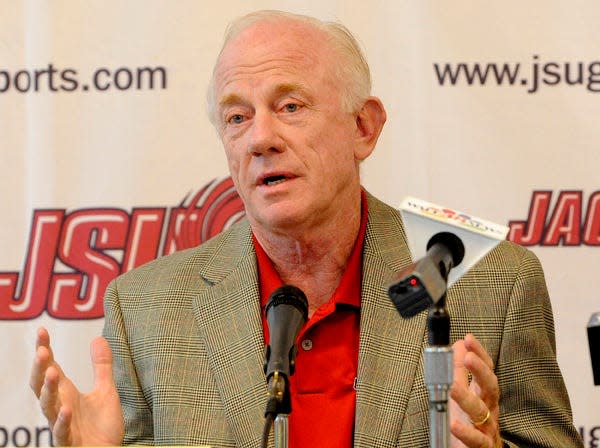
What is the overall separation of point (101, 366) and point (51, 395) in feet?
0.70

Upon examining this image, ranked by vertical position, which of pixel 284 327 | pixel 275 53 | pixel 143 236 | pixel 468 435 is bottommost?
pixel 468 435

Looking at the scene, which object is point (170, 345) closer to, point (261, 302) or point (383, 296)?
point (261, 302)

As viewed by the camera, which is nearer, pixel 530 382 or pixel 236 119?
pixel 530 382

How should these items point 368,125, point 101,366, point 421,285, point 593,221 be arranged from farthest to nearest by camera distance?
1. point 593,221
2. point 368,125
3. point 101,366
4. point 421,285

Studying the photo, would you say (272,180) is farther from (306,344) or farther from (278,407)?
(278,407)

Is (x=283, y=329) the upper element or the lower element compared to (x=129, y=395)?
upper

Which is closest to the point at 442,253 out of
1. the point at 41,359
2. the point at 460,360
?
the point at 460,360

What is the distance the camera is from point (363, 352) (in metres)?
2.60

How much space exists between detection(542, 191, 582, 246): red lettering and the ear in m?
0.64

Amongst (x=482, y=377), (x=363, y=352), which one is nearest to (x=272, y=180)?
(x=363, y=352)

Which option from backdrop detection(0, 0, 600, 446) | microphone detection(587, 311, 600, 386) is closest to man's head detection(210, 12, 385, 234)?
backdrop detection(0, 0, 600, 446)

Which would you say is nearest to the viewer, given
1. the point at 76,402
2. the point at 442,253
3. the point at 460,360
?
the point at 442,253

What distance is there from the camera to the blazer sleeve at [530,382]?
257cm

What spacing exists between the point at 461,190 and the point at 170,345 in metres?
1.01
